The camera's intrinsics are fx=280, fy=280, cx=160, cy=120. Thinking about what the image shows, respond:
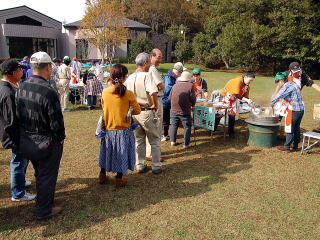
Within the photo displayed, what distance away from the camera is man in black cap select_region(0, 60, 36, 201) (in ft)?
10.8

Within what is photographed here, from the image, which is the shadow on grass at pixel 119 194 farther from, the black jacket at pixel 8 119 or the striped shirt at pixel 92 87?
the striped shirt at pixel 92 87

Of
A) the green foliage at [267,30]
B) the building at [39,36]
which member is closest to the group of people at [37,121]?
the green foliage at [267,30]

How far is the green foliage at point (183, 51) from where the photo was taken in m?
35.1

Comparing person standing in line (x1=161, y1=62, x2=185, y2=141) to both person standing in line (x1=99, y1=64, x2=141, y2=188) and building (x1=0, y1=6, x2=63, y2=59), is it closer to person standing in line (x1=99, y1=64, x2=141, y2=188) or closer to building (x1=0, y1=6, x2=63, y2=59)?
person standing in line (x1=99, y1=64, x2=141, y2=188)

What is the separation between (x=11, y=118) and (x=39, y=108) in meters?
0.49

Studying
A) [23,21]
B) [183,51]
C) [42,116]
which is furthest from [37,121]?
[183,51]

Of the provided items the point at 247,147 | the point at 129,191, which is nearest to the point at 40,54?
the point at 129,191

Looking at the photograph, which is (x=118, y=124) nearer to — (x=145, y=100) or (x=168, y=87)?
(x=145, y=100)

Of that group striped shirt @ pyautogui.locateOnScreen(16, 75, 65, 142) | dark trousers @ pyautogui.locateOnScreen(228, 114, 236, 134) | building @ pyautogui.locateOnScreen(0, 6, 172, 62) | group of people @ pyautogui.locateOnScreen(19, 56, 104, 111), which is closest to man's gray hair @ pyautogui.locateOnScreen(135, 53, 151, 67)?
striped shirt @ pyautogui.locateOnScreen(16, 75, 65, 142)

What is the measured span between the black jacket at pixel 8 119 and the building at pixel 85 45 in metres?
28.7

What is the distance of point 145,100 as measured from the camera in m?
4.52

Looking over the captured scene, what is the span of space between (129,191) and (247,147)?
10.9ft

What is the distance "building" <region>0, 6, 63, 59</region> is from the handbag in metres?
28.2

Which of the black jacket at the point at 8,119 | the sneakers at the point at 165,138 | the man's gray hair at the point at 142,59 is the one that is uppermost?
the man's gray hair at the point at 142,59
